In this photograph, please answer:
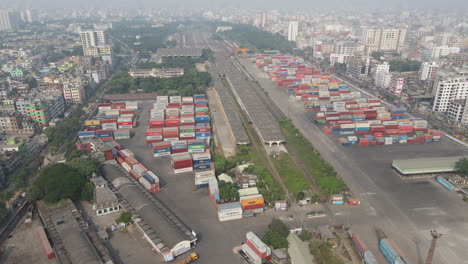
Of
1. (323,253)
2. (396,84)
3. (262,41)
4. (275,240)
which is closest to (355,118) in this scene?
(396,84)

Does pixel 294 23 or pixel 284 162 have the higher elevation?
pixel 294 23

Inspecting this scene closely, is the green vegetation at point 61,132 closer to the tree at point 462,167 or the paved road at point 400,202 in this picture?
the paved road at point 400,202

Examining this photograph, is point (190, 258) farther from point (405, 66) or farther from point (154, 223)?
point (405, 66)

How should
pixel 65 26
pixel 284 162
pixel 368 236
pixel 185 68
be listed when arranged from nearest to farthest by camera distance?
1. pixel 368 236
2. pixel 284 162
3. pixel 185 68
4. pixel 65 26

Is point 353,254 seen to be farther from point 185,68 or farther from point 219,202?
point 185,68

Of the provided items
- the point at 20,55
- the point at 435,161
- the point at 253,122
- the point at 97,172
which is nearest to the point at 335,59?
the point at 253,122

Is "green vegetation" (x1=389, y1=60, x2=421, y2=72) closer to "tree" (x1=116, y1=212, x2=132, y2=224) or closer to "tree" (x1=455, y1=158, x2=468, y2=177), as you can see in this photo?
"tree" (x1=455, y1=158, x2=468, y2=177)
